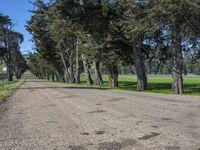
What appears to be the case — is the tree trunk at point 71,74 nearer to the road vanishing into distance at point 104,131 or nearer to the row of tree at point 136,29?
the row of tree at point 136,29

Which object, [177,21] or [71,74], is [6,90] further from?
[71,74]

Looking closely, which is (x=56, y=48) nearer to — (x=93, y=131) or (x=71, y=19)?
(x=71, y=19)

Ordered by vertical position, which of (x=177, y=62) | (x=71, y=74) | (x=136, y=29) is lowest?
(x=71, y=74)

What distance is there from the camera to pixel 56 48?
209 ft

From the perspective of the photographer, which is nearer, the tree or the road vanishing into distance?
the road vanishing into distance

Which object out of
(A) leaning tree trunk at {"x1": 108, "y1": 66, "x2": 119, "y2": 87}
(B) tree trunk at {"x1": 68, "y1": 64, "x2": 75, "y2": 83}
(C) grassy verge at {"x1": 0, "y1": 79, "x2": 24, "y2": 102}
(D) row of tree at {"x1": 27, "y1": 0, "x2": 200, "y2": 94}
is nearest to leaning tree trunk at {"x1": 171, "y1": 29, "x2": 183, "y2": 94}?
(D) row of tree at {"x1": 27, "y1": 0, "x2": 200, "y2": 94}

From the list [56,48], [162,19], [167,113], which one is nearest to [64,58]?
[56,48]

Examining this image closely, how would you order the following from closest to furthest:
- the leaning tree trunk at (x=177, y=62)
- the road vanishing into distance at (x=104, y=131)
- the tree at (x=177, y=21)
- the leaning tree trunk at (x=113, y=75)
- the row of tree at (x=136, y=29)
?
the road vanishing into distance at (x=104, y=131), the tree at (x=177, y=21), the row of tree at (x=136, y=29), the leaning tree trunk at (x=177, y=62), the leaning tree trunk at (x=113, y=75)

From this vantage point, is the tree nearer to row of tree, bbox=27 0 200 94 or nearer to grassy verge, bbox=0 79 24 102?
row of tree, bbox=27 0 200 94

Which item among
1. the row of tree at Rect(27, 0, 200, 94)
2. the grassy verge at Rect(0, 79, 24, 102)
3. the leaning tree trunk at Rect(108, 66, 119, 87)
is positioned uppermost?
the row of tree at Rect(27, 0, 200, 94)

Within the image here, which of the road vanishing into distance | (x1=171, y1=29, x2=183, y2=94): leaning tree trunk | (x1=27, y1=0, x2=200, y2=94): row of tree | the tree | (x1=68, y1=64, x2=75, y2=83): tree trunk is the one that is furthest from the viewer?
(x1=68, y1=64, x2=75, y2=83): tree trunk

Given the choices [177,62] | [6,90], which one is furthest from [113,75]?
[177,62]

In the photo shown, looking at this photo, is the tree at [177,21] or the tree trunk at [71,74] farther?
the tree trunk at [71,74]

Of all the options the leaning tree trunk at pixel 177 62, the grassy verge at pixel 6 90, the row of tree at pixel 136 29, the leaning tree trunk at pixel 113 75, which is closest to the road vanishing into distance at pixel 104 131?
the grassy verge at pixel 6 90
